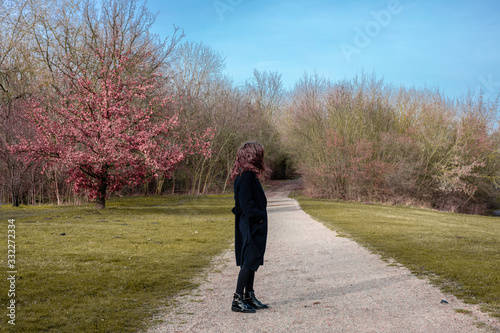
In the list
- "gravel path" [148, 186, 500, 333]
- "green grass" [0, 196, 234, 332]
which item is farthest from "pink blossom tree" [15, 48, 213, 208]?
"gravel path" [148, 186, 500, 333]

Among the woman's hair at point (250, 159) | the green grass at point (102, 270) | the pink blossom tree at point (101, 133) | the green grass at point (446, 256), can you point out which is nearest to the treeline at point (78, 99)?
the pink blossom tree at point (101, 133)

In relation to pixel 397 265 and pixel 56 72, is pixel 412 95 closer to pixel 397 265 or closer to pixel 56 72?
pixel 56 72

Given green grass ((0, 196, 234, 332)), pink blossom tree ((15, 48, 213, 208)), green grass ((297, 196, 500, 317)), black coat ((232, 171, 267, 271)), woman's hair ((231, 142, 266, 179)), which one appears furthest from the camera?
pink blossom tree ((15, 48, 213, 208))

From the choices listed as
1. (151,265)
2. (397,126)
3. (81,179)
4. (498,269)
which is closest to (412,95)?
(397,126)

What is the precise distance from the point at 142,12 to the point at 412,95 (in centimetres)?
2563

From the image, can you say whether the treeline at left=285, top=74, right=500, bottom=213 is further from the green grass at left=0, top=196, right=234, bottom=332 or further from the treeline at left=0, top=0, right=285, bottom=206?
the green grass at left=0, top=196, right=234, bottom=332

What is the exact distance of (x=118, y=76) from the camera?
64.3 ft

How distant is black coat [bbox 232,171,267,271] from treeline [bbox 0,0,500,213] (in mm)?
14991

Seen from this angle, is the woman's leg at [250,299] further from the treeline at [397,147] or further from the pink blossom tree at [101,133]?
the treeline at [397,147]

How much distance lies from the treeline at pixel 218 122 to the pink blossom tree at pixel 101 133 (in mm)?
220

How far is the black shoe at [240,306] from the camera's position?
5.12 metres

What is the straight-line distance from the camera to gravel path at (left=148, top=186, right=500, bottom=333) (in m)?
4.57

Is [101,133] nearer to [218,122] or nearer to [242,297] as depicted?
[242,297]

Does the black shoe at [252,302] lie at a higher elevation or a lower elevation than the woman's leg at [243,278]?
lower
